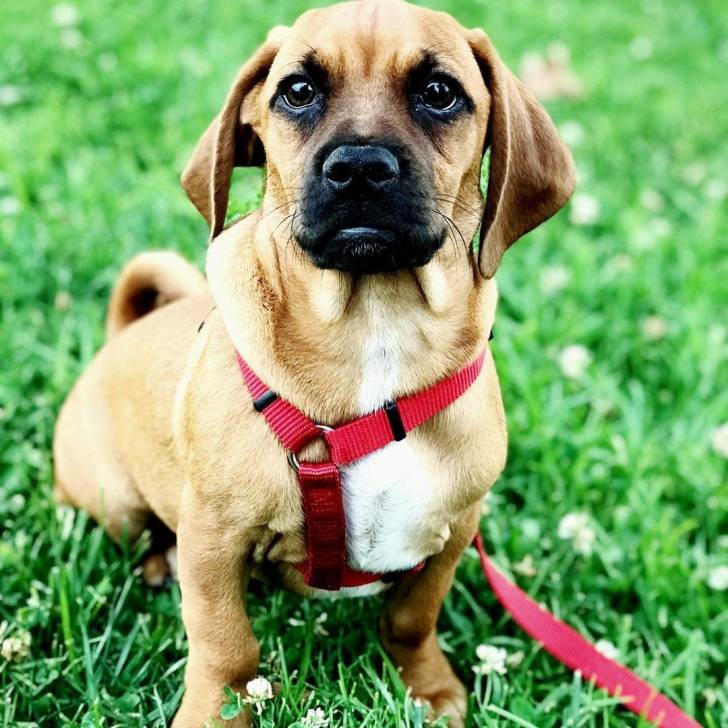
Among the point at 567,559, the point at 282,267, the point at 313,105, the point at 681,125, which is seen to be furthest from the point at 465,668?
the point at 681,125

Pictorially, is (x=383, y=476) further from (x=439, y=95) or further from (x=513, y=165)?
(x=439, y=95)

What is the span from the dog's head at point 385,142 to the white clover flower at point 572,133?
3.53 meters

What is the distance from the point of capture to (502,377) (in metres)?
4.30

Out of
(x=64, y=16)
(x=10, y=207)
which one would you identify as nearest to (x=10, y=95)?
(x=64, y=16)

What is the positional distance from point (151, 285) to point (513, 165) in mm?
1668

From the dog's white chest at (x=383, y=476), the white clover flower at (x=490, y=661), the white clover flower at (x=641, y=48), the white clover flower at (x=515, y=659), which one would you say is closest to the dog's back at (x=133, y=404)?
the dog's white chest at (x=383, y=476)

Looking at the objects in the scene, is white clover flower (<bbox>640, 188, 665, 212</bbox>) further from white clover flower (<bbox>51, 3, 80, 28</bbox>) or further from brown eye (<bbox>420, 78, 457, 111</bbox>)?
white clover flower (<bbox>51, 3, 80, 28</bbox>)

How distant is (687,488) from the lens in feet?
13.0

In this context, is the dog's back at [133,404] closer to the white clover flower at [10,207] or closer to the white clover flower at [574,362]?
the white clover flower at [10,207]

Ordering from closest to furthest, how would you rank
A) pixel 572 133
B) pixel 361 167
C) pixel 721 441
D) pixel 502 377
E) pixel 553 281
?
pixel 361 167
pixel 721 441
pixel 502 377
pixel 553 281
pixel 572 133

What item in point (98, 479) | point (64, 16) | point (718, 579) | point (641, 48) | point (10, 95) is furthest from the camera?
point (641, 48)

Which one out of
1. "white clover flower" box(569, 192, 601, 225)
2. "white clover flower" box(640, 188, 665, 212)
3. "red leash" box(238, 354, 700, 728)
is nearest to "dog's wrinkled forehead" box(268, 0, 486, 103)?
"red leash" box(238, 354, 700, 728)

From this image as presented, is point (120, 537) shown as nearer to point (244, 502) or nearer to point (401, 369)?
point (244, 502)

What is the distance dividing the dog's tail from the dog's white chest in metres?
1.16
